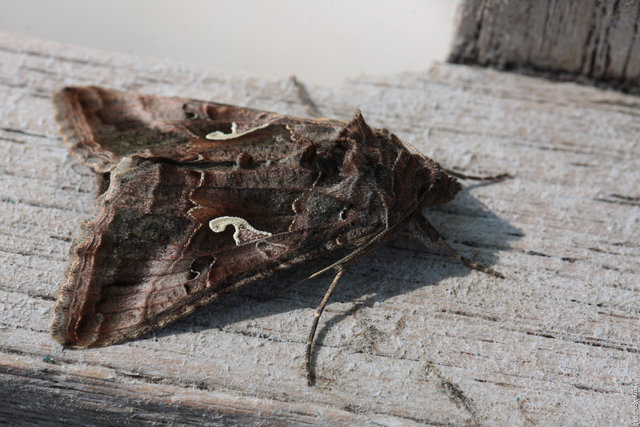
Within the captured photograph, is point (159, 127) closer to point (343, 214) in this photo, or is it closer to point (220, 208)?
point (220, 208)

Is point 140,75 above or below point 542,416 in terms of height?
above

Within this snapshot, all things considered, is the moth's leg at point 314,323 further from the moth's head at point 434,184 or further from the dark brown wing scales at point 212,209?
the moth's head at point 434,184

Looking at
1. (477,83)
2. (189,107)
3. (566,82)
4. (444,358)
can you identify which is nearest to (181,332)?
(444,358)

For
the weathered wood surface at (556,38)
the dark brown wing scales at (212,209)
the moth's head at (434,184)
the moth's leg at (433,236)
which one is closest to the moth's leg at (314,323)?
the dark brown wing scales at (212,209)

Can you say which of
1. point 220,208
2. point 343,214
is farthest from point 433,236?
point 220,208

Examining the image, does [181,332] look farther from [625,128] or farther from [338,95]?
[625,128]

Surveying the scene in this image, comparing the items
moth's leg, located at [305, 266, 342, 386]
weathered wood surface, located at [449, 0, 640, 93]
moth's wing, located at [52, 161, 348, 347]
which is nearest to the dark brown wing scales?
moth's wing, located at [52, 161, 348, 347]

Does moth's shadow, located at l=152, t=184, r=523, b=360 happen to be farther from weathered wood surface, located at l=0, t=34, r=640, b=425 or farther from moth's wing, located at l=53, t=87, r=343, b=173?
moth's wing, located at l=53, t=87, r=343, b=173
